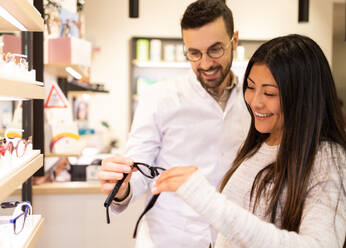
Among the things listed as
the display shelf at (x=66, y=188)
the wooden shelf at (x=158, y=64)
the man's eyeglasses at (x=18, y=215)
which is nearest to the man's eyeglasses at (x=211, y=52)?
the man's eyeglasses at (x=18, y=215)

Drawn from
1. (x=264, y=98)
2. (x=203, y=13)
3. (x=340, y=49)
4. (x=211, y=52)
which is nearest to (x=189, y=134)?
(x=211, y=52)

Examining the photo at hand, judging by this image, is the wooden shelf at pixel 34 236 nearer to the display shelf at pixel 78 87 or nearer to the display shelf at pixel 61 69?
the display shelf at pixel 61 69

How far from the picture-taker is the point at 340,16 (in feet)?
8.60

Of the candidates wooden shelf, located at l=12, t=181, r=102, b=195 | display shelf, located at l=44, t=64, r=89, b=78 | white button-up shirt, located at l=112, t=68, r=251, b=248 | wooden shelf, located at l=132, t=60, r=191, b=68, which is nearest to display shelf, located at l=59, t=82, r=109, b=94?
display shelf, located at l=44, t=64, r=89, b=78

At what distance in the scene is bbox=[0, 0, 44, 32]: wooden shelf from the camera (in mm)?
1042

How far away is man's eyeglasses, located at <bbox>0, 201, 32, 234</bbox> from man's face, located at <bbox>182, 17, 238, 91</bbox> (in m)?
0.86

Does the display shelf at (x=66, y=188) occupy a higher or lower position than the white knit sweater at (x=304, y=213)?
lower

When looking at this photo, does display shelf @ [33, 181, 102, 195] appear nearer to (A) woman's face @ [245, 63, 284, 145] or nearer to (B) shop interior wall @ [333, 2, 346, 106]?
(A) woman's face @ [245, 63, 284, 145]

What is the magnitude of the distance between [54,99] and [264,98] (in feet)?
4.61

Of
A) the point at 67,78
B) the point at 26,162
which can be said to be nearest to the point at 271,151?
the point at 26,162

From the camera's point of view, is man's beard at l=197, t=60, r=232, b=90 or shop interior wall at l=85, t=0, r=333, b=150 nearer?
man's beard at l=197, t=60, r=232, b=90

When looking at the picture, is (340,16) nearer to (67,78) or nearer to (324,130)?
(324,130)

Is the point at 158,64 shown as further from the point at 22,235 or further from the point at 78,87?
the point at 22,235

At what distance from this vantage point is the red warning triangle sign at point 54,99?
7.18ft
